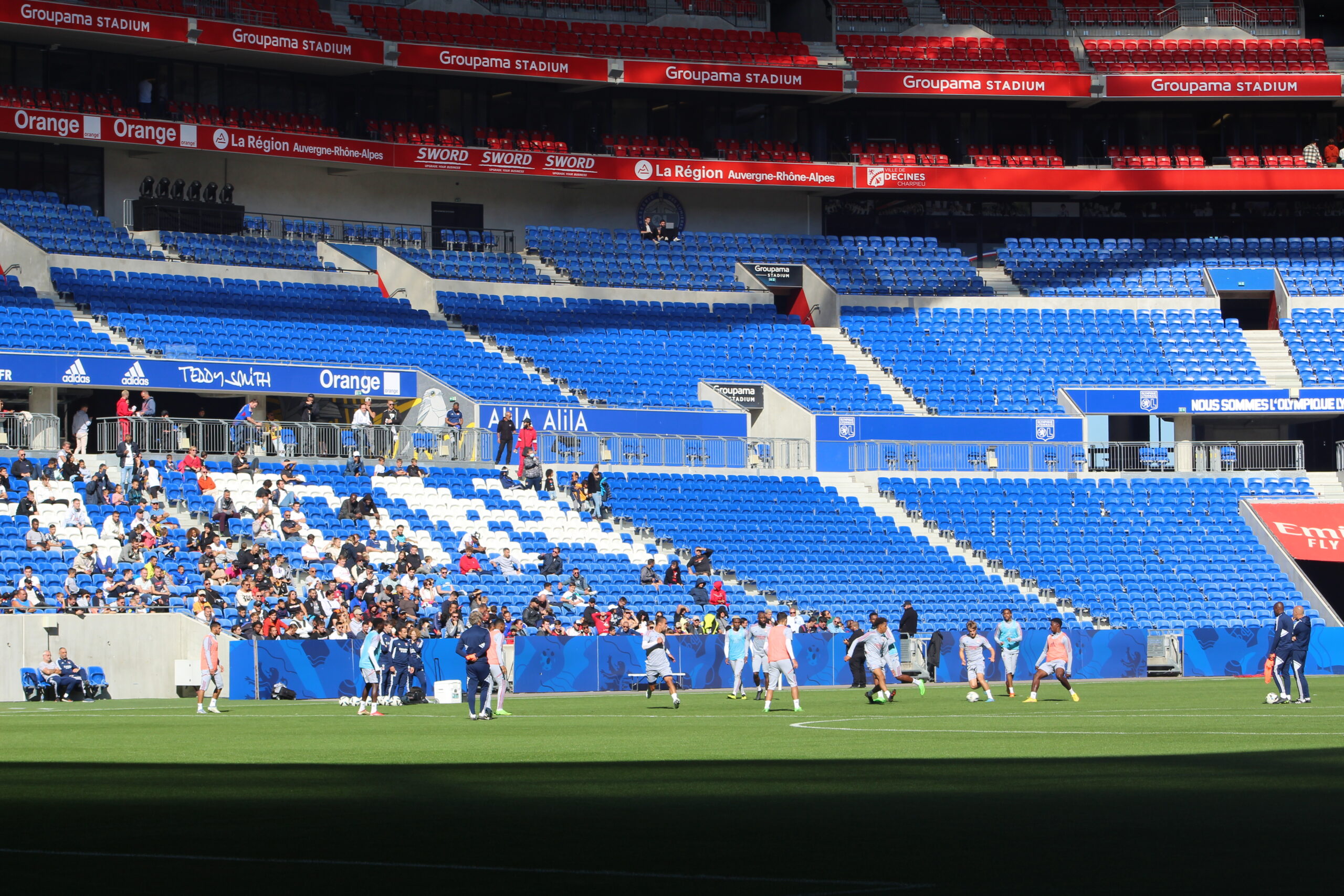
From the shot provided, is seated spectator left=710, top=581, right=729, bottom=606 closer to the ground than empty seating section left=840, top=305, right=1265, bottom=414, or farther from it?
closer to the ground

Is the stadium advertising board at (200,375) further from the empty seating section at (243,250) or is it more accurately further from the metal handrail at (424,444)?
the empty seating section at (243,250)

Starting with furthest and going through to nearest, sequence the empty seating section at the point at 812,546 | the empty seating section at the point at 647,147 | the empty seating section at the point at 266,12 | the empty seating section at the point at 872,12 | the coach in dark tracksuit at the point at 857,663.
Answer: the empty seating section at the point at 872,12, the empty seating section at the point at 647,147, the empty seating section at the point at 266,12, the empty seating section at the point at 812,546, the coach in dark tracksuit at the point at 857,663

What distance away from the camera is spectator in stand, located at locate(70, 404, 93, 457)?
4022 cm

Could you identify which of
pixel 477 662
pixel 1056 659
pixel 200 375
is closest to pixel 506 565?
pixel 200 375

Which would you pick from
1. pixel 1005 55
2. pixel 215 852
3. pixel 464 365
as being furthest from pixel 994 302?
pixel 215 852

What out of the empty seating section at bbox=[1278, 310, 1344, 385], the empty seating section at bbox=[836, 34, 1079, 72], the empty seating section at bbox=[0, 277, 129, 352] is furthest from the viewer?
the empty seating section at bbox=[836, 34, 1079, 72]

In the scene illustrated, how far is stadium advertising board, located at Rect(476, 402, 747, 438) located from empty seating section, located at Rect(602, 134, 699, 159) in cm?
1350

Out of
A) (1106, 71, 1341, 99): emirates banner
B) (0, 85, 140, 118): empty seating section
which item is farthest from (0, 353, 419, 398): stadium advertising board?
(1106, 71, 1341, 99): emirates banner

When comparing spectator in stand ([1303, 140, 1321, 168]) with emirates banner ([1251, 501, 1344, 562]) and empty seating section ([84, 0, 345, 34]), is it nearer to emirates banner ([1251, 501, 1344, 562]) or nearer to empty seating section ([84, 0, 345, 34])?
emirates banner ([1251, 501, 1344, 562])

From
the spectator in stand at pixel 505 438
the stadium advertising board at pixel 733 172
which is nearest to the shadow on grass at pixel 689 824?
the spectator in stand at pixel 505 438

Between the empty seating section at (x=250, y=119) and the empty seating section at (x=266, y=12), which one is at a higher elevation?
the empty seating section at (x=266, y=12)

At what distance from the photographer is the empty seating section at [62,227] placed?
49594mm

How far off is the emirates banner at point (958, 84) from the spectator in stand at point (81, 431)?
A: 29377mm

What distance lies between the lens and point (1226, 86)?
6194cm
